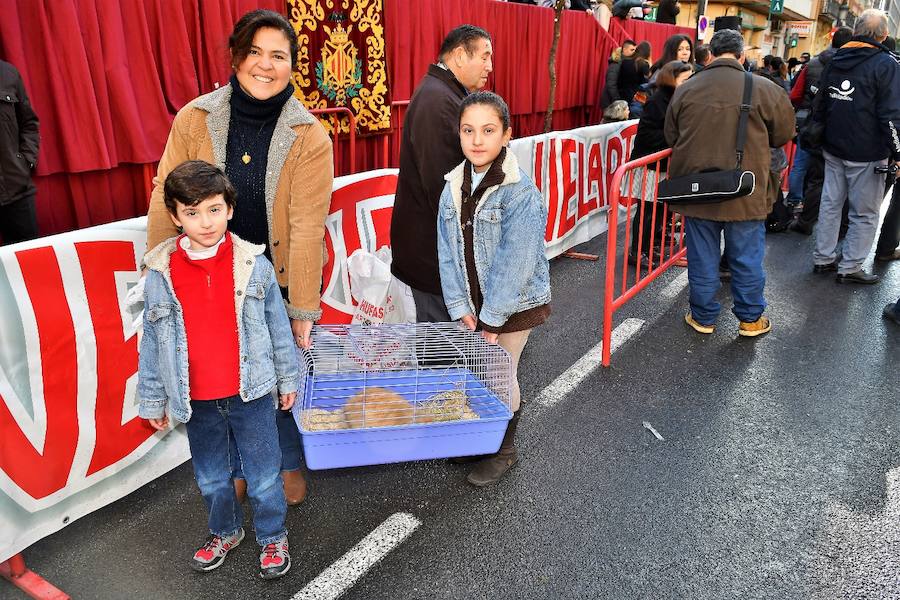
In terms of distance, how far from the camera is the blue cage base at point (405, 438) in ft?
8.18

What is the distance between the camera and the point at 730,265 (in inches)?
201

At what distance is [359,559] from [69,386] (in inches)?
57.1

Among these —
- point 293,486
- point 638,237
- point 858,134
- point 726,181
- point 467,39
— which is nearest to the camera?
point 293,486

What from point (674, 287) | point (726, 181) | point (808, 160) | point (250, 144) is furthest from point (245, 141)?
point (808, 160)

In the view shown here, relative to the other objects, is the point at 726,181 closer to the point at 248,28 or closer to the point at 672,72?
the point at 672,72

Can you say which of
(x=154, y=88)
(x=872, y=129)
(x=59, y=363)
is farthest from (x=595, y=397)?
(x=154, y=88)

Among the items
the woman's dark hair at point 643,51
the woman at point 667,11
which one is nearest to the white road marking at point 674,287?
the woman's dark hair at point 643,51

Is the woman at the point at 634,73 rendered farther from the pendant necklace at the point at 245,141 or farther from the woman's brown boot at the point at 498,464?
the pendant necklace at the point at 245,141

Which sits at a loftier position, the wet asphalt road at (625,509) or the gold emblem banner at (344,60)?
the gold emblem banner at (344,60)

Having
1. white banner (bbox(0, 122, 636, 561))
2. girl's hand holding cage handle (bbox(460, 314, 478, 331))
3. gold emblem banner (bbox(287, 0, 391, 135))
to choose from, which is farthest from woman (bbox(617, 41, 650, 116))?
white banner (bbox(0, 122, 636, 561))

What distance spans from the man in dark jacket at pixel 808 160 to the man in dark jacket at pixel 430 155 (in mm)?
5143

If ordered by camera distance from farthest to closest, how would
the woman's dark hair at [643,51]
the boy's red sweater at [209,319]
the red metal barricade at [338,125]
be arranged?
the woman's dark hair at [643,51], the red metal barricade at [338,125], the boy's red sweater at [209,319]

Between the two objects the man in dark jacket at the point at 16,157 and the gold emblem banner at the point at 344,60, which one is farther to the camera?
the gold emblem banner at the point at 344,60

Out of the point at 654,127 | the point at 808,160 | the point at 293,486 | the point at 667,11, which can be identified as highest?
the point at 667,11
